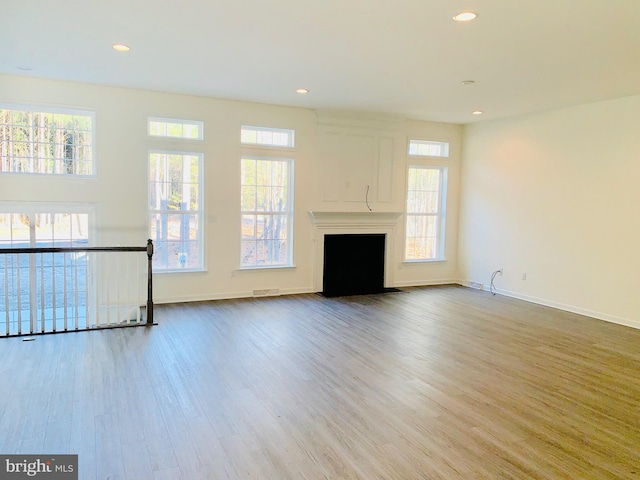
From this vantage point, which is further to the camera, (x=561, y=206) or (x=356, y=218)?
(x=356, y=218)

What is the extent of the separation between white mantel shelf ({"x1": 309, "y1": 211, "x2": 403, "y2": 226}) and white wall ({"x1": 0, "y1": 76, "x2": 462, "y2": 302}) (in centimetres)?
13

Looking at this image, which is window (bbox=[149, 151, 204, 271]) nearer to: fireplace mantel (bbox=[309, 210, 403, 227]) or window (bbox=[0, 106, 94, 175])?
window (bbox=[0, 106, 94, 175])

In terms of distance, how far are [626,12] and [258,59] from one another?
10.2ft

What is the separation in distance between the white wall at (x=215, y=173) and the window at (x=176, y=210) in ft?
0.48

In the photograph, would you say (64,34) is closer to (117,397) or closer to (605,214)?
(117,397)

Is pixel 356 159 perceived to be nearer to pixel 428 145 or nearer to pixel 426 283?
pixel 428 145

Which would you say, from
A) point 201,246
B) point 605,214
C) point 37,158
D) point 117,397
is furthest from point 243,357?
point 605,214

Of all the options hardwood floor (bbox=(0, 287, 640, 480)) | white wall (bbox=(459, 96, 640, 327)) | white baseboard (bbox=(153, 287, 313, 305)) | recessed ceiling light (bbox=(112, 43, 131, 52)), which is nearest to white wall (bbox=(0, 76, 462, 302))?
white baseboard (bbox=(153, 287, 313, 305))

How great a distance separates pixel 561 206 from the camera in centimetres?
642

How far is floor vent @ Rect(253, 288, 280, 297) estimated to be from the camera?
22.3ft

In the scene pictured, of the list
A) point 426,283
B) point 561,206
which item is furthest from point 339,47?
point 426,283

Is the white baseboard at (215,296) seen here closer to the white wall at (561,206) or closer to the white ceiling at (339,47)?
the white ceiling at (339,47)

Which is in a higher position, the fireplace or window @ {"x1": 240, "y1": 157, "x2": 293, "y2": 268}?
window @ {"x1": 240, "y1": 157, "x2": 293, "y2": 268}

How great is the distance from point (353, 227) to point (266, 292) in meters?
1.80
